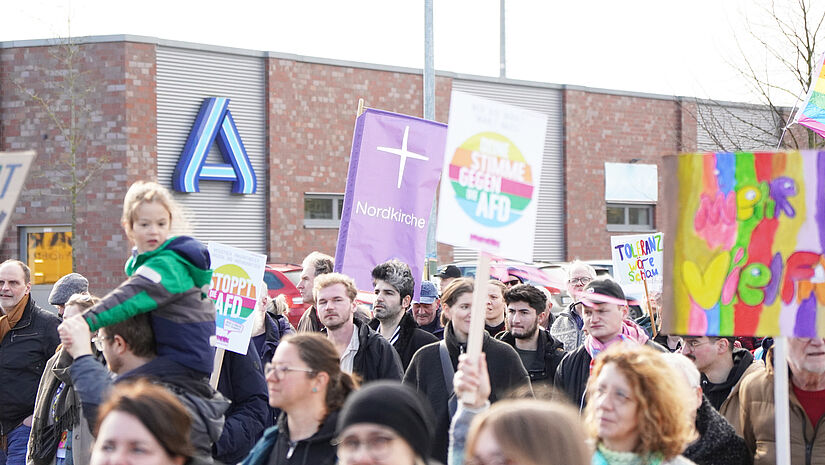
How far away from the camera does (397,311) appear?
8102 millimetres

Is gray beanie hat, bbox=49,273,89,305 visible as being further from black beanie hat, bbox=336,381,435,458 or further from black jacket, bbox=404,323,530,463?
black beanie hat, bbox=336,381,435,458

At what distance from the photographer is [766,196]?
473 centimetres

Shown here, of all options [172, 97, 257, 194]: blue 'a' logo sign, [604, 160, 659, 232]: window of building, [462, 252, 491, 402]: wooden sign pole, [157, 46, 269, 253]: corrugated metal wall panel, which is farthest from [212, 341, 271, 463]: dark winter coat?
[604, 160, 659, 232]: window of building

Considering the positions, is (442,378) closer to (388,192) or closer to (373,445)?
(373,445)

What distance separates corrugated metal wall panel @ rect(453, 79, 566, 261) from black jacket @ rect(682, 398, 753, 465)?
2563 centimetres

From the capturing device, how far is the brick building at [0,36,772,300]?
2423cm

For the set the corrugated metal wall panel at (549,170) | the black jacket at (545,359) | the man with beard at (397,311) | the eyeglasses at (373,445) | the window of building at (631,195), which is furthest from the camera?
the window of building at (631,195)

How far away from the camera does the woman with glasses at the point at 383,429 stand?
131 inches

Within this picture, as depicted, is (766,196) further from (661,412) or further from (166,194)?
(166,194)

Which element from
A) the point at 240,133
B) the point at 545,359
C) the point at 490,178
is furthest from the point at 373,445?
the point at 240,133

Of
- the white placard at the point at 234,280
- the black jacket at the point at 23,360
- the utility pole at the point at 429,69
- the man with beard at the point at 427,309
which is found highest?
the utility pole at the point at 429,69

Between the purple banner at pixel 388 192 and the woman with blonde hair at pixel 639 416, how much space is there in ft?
15.5

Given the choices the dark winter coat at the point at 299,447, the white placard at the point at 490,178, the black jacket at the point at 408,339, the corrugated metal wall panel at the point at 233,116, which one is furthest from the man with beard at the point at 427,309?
the corrugated metal wall panel at the point at 233,116

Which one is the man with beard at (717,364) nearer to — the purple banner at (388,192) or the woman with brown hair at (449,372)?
the woman with brown hair at (449,372)
